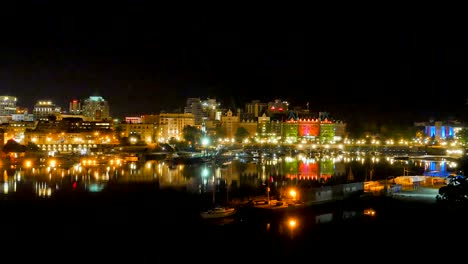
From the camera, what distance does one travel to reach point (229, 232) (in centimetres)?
823

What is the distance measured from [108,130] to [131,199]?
20.2 meters

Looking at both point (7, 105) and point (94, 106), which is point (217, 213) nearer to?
point (94, 106)

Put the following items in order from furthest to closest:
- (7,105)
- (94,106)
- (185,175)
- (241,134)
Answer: (94,106) → (7,105) → (241,134) → (185,175)

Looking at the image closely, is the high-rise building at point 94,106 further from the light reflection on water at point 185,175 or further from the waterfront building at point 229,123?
the light reflection on water at point 185,175

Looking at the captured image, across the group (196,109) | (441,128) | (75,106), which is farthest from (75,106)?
(441,128)

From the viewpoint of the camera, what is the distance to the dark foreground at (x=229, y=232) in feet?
23.5

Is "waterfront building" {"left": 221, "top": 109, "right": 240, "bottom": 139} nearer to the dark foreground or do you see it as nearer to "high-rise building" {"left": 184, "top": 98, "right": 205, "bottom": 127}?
"high-rise building" {"left": 184, "top": 98, "right": 205, "bottom": 127}

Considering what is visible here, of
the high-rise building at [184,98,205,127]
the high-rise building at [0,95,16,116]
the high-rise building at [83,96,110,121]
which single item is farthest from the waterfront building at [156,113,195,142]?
the high-rise building at [0,95,16,116]

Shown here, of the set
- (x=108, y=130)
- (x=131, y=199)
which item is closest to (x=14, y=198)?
(x=131, y=199)

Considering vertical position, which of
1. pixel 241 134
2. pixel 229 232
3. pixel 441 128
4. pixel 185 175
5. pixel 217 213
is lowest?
Answer: pixel 229 232

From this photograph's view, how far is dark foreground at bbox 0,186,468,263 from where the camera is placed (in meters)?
7.16

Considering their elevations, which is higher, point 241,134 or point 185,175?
point 241,134

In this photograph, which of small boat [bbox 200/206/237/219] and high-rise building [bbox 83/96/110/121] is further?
high-rise building [bbox 83/96/110/121]

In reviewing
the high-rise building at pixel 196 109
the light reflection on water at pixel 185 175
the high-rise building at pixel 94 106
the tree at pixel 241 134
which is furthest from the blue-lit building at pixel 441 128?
the high-rise building at pixel 94 106
